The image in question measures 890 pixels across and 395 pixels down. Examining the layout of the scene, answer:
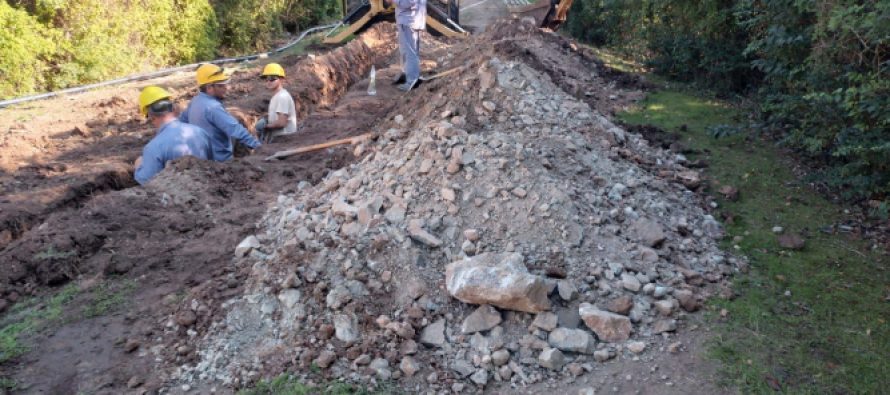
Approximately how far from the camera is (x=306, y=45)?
14.6m

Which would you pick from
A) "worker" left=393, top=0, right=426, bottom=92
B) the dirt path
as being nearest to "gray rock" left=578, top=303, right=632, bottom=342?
"worker" left=393, top=0, right=426, bottom=92

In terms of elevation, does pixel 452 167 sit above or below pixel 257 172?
above

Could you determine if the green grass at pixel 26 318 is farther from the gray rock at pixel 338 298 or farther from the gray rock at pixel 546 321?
the gray rock at pixel 546 321

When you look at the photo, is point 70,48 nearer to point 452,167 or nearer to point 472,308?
point 452,167

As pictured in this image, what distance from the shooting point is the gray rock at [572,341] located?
3465 mm

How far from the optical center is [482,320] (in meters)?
3.61

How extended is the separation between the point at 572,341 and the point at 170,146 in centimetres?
419

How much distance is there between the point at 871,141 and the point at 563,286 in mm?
2864

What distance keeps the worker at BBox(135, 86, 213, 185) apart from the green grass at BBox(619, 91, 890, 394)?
463cm

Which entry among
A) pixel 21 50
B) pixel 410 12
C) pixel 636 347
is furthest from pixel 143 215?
pixel 21 50

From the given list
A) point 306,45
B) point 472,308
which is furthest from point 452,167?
point 306,45

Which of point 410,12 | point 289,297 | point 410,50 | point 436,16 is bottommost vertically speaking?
point 289,297

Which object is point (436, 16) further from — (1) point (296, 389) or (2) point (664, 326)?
(1) point (296, 389)

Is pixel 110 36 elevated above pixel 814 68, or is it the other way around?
pixel 814 68
